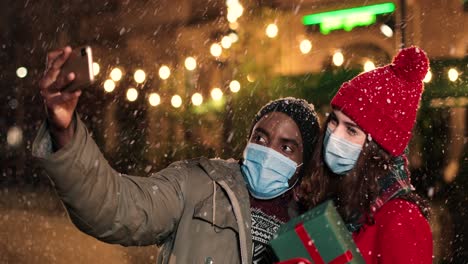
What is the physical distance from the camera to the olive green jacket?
2640mm

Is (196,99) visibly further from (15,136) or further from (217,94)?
(15,136)

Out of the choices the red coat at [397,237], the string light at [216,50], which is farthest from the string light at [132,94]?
the red coat at [397,237]

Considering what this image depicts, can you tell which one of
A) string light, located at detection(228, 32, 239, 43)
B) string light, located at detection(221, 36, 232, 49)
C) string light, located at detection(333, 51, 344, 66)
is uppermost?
string light, located at detection(333, 51, 344, 66)

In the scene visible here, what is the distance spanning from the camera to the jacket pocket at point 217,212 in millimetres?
3020

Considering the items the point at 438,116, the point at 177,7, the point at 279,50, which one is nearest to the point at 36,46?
the point at 177,7

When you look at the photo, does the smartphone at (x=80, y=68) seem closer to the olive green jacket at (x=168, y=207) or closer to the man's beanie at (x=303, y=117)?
the olive green jacket at (x=168, y=207)

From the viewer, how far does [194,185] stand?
3141 millimetres

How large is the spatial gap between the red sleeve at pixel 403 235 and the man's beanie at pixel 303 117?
79 centimetres

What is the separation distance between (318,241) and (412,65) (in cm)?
105

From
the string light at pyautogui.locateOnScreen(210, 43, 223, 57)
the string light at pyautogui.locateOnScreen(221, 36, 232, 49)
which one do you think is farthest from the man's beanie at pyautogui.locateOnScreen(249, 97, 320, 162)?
the string light at pyautogui.locateOnScreen(210, 43, 223, 57)

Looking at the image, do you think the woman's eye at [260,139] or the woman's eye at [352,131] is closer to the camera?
the woman's eye at [352,131]

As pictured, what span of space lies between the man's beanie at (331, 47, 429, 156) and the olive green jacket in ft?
2.18

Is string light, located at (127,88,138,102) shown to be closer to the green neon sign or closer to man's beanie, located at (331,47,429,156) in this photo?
the green neon sign

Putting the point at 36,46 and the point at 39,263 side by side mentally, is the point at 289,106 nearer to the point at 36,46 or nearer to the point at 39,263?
the point at 39,263
